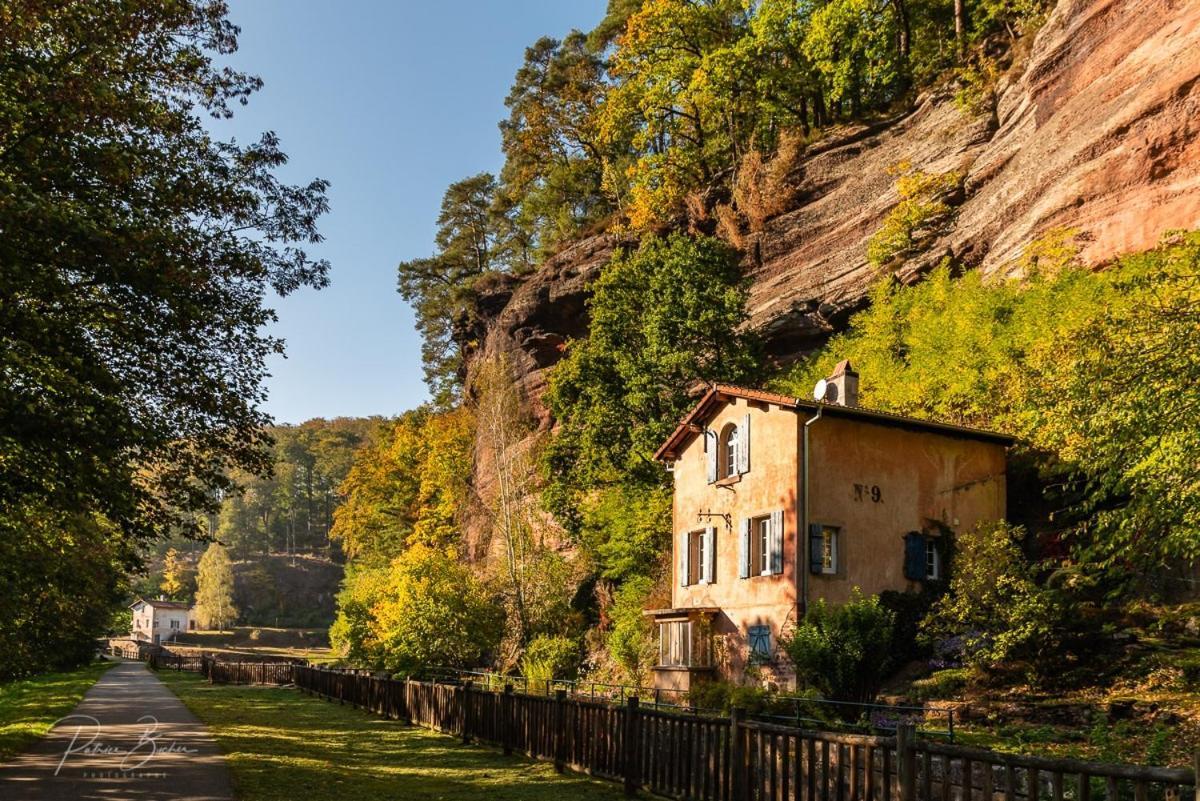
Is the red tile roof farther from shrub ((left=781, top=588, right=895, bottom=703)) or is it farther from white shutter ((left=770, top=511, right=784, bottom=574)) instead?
shrub ((left=781, top=588, right=895, bottom=703))

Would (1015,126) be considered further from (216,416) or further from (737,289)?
(216,416)

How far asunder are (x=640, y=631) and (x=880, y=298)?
15.1m

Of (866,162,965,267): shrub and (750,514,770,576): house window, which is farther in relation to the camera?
(866,162,965,267): shrub

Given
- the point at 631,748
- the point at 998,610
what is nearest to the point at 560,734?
the point at 631,748

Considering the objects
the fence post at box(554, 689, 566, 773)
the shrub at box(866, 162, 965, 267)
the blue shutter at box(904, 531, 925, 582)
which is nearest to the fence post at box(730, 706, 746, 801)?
the fence post at box(554, 689, 566, 773)

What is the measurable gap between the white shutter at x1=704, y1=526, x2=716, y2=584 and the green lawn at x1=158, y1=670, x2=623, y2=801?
1014 cm

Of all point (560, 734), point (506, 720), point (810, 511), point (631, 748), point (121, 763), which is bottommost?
point (121, 763)

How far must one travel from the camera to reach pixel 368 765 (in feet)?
50.1

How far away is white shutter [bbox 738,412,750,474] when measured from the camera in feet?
88.7

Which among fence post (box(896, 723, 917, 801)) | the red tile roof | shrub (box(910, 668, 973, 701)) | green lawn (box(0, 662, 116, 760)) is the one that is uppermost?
the red tile roof

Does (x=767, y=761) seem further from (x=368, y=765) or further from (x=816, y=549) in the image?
(x=816, y=549)

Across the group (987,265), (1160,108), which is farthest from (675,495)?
(1160,108)

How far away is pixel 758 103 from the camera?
1847 inches

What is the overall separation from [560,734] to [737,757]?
4.80 m
